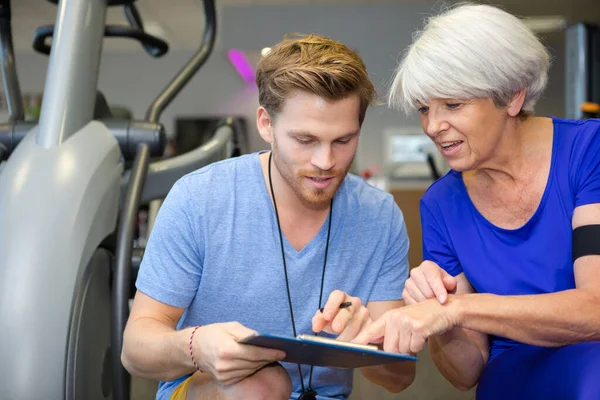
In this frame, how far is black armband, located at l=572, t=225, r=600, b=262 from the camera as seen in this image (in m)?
1.26

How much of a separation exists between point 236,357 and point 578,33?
594cm

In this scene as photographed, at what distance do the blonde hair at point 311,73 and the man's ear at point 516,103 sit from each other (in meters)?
0.29

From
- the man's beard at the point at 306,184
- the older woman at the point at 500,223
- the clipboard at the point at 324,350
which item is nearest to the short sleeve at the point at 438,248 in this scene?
the older woman at the point at 500,223

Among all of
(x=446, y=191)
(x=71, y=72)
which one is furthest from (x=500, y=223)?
(x=71, y=72)

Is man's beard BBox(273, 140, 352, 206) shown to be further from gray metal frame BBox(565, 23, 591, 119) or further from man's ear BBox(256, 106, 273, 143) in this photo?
gray metal frame BBox(565, 23, 591, 119)

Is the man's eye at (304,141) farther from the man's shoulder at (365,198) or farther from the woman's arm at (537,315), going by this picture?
the woman's arm at (537,315)

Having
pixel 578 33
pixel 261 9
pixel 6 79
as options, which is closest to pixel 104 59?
pixel 261 9

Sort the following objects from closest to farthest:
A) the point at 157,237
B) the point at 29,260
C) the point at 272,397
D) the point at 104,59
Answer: the point at 272,397
the point at 157,237
the point at 29,260
the point at 104,59

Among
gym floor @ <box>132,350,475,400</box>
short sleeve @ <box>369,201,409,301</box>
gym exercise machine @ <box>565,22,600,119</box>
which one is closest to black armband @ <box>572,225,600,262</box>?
short sleeve @ <box>369,201,409,301</box>

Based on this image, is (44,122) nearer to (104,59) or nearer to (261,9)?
(261,9)

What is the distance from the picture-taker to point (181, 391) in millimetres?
1275

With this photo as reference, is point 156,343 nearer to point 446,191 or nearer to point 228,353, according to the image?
point 228,353

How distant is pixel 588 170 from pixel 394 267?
44 centimetres

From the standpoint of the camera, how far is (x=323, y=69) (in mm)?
1328
